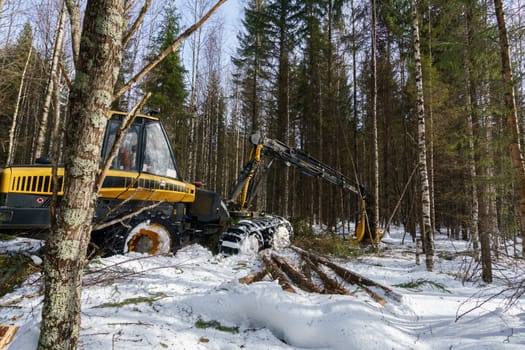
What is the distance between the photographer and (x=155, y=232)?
5.71m

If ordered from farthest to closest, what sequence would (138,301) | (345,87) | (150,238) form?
(345,87)
(150,238)
(138,301)

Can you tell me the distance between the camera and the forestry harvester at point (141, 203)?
4879 mm

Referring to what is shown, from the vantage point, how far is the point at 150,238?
5.75 metres

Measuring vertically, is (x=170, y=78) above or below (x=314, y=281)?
above

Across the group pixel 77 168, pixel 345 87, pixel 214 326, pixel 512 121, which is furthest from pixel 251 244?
pixel 345 87

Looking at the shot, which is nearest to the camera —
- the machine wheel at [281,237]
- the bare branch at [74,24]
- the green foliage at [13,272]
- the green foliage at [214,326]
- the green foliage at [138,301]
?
the bare branch at [74,24]

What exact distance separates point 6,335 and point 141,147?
4061 millimetres

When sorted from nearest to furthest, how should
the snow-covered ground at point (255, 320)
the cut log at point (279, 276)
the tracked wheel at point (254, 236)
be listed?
the snow-covered ground at point (255, 320), the cut log at point (279, 276), the tracked wheel at point (254, 236)

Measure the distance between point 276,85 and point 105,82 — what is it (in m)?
16.4

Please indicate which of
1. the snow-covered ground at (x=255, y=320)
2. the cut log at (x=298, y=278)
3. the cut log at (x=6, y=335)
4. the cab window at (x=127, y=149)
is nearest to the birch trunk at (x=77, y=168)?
the snow-covered ground at (x=255, y=320)

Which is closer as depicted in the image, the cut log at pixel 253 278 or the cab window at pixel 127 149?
the cut log at pixel 253 278

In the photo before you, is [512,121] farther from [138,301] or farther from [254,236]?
[138,301]

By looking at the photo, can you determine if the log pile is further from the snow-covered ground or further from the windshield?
the windshield

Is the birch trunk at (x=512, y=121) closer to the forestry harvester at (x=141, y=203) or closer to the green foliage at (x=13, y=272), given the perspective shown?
the forestry harvester at (x=141, y=203)
